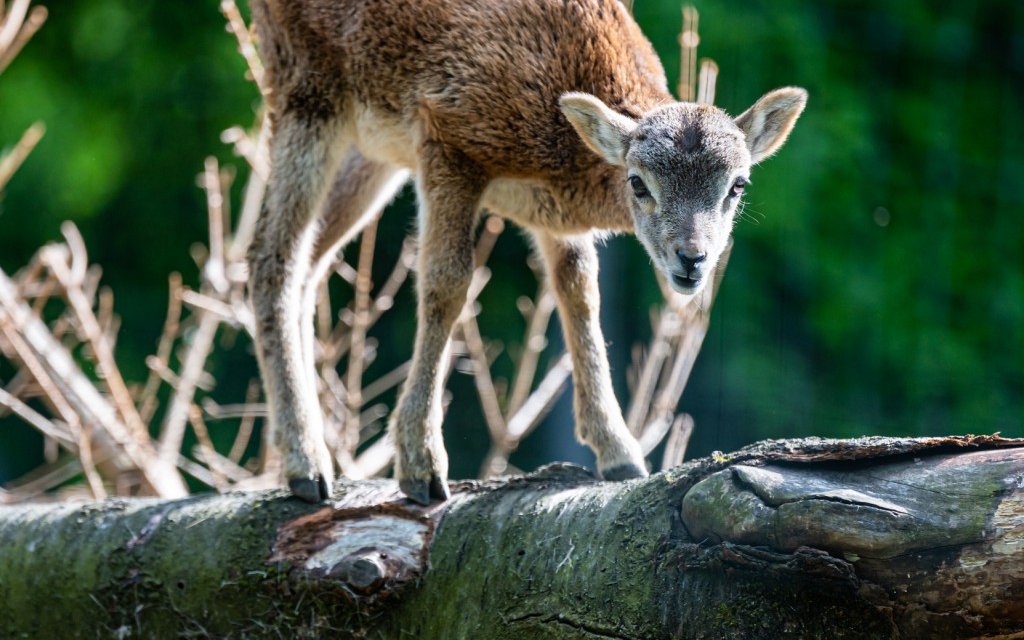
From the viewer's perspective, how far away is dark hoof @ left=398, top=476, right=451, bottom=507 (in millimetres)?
4547

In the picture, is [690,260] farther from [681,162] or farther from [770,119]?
[770,119]

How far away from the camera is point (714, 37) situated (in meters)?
10.8

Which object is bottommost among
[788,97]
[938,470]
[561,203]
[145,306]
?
[145,306]

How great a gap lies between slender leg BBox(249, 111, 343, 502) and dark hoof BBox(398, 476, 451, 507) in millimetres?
1021

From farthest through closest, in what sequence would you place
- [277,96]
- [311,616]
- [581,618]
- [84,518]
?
[277,96]
[84,518]
[311,616]
[581,618]

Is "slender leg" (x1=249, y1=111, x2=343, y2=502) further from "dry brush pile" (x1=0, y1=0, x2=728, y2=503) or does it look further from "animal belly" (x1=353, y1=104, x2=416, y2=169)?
"dry brush pile" (x1=0, y1=0, x2=728, y2=503)

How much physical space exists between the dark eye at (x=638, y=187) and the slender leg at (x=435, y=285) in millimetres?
723

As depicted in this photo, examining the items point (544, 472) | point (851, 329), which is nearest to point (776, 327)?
point (851, 329)

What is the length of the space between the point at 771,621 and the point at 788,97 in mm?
2661

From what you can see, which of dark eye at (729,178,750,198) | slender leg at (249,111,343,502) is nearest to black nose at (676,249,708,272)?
dark eye at (729,178,750,198)

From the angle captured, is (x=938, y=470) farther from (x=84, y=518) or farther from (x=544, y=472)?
(x=84, y=518)

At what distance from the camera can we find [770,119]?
5254mm

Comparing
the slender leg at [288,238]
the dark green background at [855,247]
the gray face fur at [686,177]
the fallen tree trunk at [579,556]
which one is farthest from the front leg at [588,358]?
the dark green background at [855,247]

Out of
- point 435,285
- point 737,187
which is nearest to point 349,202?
point 435,285
